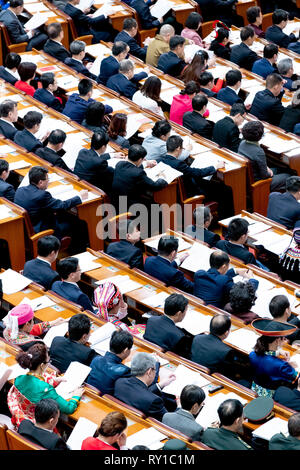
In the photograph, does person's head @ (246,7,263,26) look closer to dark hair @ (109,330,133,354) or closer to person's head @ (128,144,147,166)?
person's head @ (128,144,147,166)

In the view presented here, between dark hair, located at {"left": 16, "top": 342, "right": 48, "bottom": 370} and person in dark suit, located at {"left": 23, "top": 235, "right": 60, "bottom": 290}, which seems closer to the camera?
dark hair, located at {"left": 16, "top": 342, "right": 48, "bottom": 370}

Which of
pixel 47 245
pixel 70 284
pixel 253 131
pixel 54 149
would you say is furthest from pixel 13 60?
pixel 70 284

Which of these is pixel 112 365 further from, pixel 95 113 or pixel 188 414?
pixel 95 113

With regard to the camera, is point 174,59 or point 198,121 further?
point 174,59

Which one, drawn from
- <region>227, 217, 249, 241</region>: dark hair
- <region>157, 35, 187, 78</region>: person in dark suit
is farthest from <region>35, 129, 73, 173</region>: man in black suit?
<region>157, 35, 187, 78</region>: person in dark suit

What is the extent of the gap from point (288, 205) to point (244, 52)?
14.6 ft

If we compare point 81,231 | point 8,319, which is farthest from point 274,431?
point 81,231

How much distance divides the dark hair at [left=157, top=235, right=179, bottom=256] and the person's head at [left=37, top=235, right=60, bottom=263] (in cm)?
97

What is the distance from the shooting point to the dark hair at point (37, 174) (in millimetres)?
10203

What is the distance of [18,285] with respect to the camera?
9102 mm

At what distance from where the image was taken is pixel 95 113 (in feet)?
38.4

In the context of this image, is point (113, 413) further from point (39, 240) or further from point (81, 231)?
point (81, 231)

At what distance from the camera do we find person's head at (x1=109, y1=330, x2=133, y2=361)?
7770 mm

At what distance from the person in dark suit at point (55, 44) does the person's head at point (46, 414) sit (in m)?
7.81
